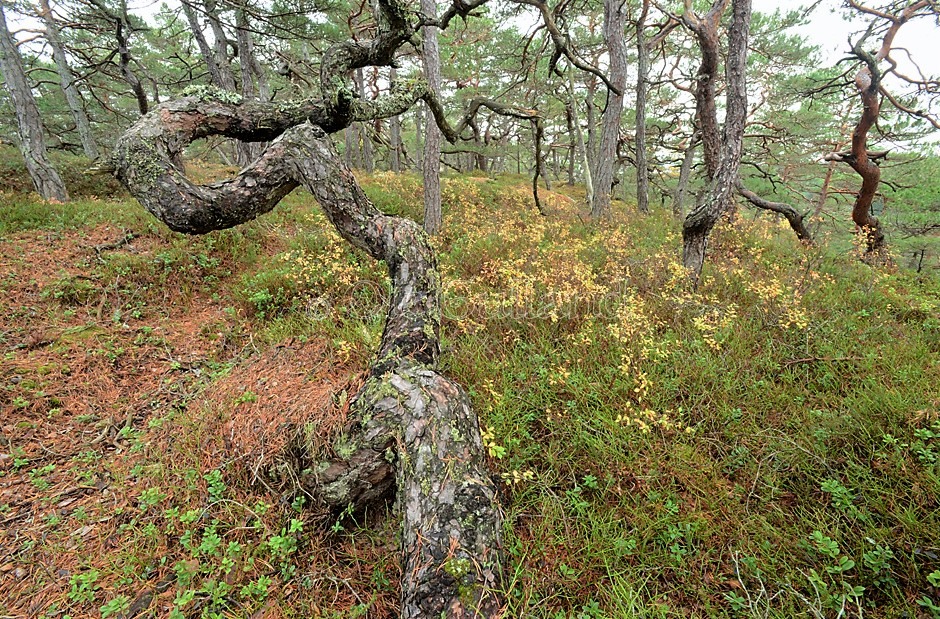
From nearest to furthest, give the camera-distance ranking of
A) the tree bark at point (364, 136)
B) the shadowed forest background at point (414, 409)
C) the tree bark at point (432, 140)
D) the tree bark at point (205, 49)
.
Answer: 1. the shadowed forest background at point (414, 409)
2. the tree bark at point (432, 140)
3. the tree bark at point (205, 49)
4. the tree bark at point (364, 136)

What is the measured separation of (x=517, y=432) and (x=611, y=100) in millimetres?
9640

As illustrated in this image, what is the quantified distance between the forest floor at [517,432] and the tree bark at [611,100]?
4781 mm

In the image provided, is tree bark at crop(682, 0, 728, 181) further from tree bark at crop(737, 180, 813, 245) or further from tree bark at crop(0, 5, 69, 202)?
tree bark at crop(0, 5, 69, 202)

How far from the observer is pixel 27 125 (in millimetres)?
7898

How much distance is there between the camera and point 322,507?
2664mm

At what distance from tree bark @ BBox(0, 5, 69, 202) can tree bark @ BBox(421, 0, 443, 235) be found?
8185 millimetres

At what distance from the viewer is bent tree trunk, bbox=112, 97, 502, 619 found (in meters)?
1.98

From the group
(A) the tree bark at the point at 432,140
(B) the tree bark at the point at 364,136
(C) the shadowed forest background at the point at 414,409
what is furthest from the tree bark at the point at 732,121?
(B) the tree bark at the point at 364,136

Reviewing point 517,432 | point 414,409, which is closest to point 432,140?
point 517,432

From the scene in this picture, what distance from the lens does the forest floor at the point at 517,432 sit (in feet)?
7.27

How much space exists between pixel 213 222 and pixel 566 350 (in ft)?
11.5

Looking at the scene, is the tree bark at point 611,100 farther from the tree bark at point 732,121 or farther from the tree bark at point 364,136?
the tree bark at point 364,136

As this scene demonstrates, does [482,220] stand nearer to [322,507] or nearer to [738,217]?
[738,217]

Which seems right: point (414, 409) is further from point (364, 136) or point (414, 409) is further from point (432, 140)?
point (364, 136)
